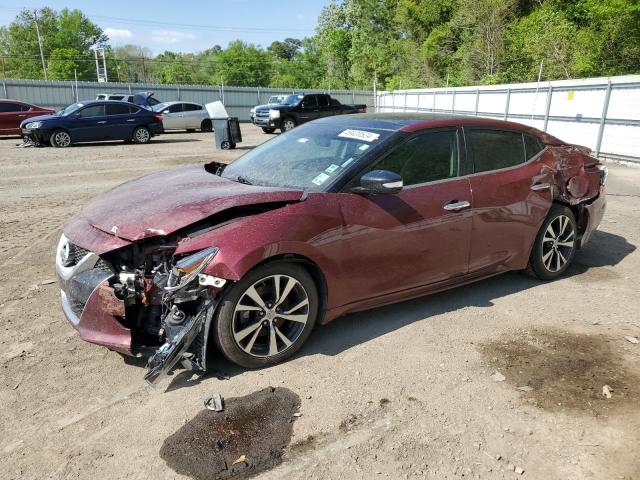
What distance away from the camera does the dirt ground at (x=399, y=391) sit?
257cm

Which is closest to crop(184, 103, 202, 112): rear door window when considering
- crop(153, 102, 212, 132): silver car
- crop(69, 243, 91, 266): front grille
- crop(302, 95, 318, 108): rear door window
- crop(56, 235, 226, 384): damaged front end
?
crop(153, 102, 212, 132): silver car

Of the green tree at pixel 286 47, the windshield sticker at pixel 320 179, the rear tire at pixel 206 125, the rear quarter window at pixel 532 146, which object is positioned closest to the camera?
the windshield sticker at pixel 320 179

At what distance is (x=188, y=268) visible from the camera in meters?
3.03

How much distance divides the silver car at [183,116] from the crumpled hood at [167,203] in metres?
21.1

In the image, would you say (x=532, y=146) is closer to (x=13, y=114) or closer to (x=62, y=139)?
(x=62, y=139)

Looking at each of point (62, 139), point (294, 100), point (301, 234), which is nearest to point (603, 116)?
point (294, 100)

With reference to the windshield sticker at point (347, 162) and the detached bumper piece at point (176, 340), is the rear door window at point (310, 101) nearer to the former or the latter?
the windshield sticker at point (347, 162)

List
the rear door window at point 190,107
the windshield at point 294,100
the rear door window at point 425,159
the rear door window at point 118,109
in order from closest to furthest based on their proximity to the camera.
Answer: the rear door window at point 425,159 → the rear door window at point 118,109 → the windshield at point 294,100 → the rear door window at point 190,107

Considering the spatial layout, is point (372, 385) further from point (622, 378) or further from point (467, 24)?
point (467, 24)

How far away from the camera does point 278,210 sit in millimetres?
3342

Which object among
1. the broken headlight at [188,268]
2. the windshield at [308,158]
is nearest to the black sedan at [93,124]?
the windshield at [308,158]

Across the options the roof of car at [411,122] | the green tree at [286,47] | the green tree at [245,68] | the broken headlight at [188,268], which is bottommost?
the broken headlight at [188,268]

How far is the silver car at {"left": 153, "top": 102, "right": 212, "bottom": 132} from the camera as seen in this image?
936 inches

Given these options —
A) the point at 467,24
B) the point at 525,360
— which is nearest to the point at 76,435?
the point at 525,360
